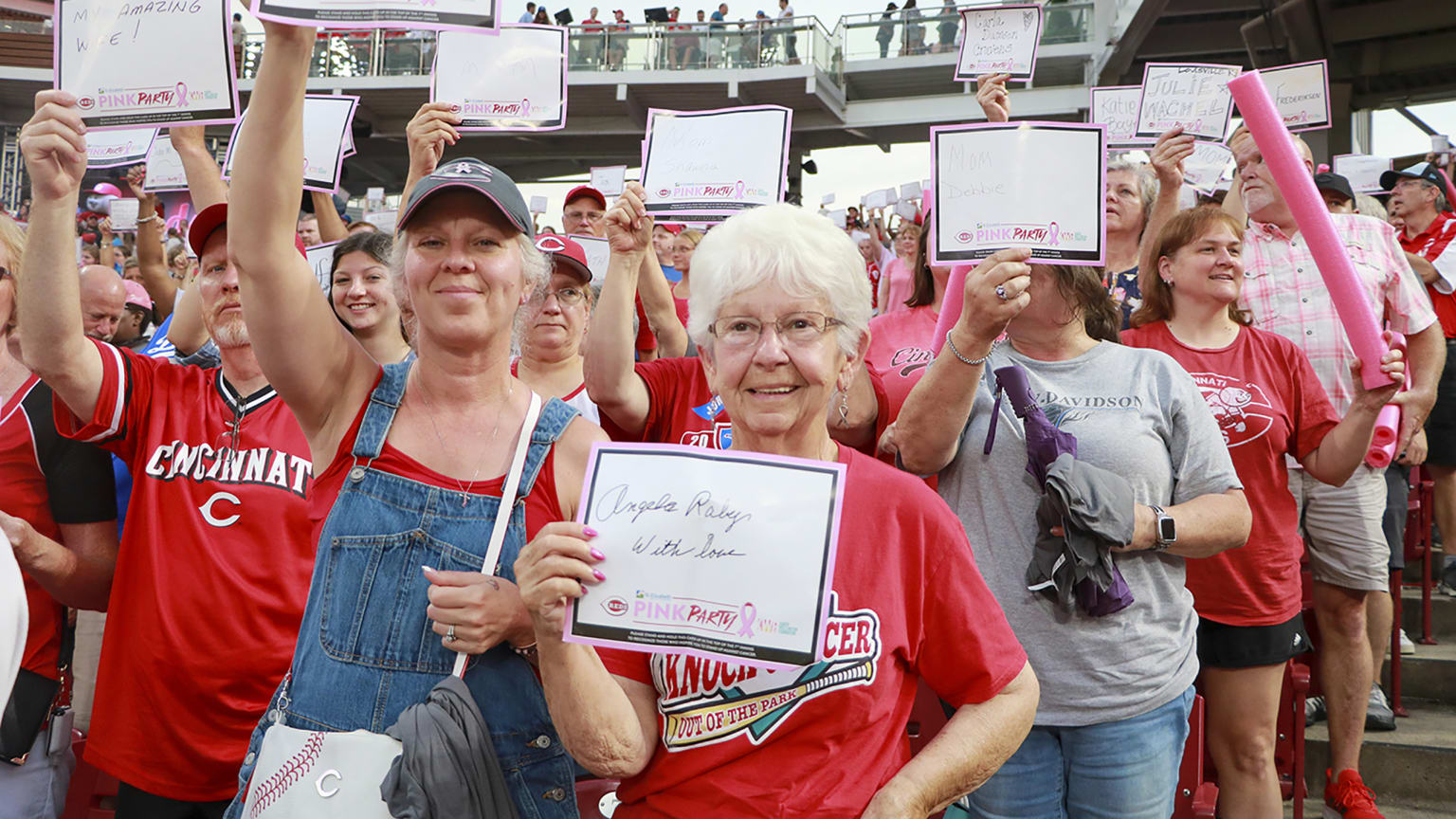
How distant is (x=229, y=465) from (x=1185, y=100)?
3.97m

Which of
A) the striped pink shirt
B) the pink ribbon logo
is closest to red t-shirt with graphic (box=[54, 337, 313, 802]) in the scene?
the pink ribbon logo

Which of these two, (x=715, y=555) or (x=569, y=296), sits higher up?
(x=569, y=296)

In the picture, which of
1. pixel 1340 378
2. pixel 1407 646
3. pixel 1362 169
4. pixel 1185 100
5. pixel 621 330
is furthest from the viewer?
pixel 1362 169

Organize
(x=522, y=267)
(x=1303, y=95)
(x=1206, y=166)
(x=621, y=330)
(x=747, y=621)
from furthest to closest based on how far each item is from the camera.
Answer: (x=1206, y=166), (x=1303, y=95), (x=621, y=330), (x=522, y=267), (x=747, y=621)

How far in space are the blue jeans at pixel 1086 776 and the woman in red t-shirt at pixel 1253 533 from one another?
87 cm

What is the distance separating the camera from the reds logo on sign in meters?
3.05

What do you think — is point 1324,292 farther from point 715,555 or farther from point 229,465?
point 229,465

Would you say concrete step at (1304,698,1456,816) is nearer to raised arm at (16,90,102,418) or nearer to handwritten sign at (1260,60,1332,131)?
handwritten sign at (1260,60,1332,131)

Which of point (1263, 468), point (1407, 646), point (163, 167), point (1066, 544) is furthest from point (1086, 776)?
point (163, 167)

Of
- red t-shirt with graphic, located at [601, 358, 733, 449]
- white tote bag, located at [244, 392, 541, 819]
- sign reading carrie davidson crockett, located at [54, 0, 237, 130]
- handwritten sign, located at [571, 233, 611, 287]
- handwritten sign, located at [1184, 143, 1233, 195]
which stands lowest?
white tote bag, located at [244, 392, 541, 819]

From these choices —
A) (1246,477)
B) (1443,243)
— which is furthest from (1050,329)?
(1443,243)

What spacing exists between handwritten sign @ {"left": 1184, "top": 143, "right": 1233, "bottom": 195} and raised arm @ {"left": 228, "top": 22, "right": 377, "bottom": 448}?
499 cm

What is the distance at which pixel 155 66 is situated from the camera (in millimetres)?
2469

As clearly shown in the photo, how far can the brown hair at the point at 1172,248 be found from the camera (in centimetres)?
326
